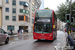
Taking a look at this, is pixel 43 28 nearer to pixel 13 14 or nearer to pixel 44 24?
pixel 44 24

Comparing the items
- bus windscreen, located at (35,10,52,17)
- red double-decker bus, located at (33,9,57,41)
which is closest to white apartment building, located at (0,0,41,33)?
bus windscreen, located at (35,10,52,17)

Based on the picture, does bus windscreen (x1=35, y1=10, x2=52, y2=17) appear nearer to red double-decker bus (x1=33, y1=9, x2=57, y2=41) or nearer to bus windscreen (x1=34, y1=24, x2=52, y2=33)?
red double-decker bus (x1=33, y1=9, x2=57, y2=41)

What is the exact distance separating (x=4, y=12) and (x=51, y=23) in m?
33.6

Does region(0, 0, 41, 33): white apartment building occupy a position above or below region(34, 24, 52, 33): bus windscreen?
above

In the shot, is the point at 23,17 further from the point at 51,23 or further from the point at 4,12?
the point at 51,23

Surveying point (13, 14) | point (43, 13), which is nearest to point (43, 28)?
point (43, 13)

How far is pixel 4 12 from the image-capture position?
152 feet

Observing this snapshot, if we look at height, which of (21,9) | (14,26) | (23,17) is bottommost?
(14,26)

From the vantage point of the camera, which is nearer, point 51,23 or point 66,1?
point 51,23

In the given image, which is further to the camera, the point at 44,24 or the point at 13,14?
the point at 13,14

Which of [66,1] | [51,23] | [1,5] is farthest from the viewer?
[1,5]

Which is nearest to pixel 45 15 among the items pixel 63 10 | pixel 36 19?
pixel 36 19

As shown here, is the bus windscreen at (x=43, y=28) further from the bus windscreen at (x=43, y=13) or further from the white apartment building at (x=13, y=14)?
the white apartment building at (x=13, y=14)

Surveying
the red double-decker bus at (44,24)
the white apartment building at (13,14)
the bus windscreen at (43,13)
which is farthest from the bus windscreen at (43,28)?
the white apartment building at (13,14)
